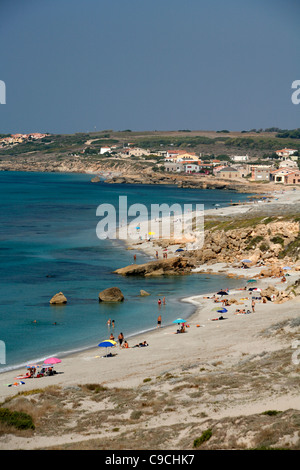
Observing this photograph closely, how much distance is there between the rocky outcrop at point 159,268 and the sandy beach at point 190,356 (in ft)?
41.6

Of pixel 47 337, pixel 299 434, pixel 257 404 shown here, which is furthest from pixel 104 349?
pixel 299 434

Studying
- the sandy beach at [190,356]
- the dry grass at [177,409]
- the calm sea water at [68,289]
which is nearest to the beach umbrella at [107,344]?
the sandy beach at [190,356]

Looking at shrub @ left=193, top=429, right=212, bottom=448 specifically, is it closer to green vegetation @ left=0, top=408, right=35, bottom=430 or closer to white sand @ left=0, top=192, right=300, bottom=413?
white sand @ left=0, top=192, right=300, bottom=413

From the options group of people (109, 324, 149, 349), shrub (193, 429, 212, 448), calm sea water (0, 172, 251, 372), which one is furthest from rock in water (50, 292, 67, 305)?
shrub (193, 429, 212, 448)

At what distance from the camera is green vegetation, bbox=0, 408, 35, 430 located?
56.1 ft

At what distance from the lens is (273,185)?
149 meters

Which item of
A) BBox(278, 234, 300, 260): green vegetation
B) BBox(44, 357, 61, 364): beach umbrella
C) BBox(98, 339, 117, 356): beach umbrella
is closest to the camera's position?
BBox(44, 357, 61, 364): beach umbrella

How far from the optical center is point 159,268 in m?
48.8

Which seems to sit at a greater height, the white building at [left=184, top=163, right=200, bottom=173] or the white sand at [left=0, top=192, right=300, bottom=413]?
the white building at [left=184, top=163, right=200, bottom=173]

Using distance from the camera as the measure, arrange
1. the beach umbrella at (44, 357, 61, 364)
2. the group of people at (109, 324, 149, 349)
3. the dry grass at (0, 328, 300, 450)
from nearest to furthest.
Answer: the dry grass at (0, 328, 300, 450) → the beach umbrella at (44, 357, 61, 364) → the group of people at (109, 324, 149, 349)

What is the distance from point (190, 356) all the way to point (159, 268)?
23.4 metres

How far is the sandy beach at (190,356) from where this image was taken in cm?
1775

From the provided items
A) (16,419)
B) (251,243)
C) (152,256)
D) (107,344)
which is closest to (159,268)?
(152,256)

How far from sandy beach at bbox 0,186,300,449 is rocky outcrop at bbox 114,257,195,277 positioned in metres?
12.7
